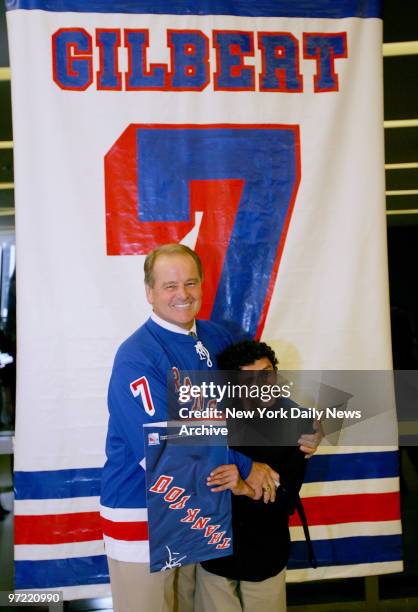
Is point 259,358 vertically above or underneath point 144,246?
underneath

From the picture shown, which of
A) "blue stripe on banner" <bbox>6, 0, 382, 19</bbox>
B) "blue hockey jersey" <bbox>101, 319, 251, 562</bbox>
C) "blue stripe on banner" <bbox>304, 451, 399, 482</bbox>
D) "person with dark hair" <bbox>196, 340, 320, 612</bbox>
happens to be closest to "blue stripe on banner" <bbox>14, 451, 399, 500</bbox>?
"blue stripe on banner" <bbox>304, 451, 399, 482</bbox>

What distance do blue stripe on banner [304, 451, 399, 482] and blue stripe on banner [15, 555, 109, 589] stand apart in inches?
27.9

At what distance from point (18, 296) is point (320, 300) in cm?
92

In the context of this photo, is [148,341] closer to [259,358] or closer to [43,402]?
[259,358]

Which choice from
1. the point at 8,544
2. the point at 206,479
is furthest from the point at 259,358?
the point at 8,544

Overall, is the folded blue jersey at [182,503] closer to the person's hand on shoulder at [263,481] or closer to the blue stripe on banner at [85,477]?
the person's hand on shoulder at [263,481]

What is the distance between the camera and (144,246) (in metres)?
1.74

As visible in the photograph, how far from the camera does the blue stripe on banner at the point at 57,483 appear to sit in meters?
1.70

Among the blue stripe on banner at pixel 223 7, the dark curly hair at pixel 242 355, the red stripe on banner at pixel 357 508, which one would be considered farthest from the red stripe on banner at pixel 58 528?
the blue stripe on banner at pixel 223 7

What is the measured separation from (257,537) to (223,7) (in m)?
1.53

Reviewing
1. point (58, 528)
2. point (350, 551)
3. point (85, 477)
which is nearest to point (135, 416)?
point (85, 477)

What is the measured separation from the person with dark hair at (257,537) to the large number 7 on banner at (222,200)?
47 cm

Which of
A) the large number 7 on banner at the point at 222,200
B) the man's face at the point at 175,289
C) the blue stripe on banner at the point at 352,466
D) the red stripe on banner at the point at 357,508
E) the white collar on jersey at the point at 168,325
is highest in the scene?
the large number 7 on banner at the point at 222,200

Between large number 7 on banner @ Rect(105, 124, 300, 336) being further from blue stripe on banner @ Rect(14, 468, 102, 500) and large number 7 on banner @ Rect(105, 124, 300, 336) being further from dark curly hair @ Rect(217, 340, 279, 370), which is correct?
blue stripe on banner @ Rect(14, 468, 102, 500)
